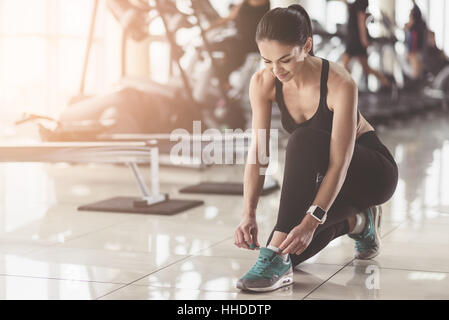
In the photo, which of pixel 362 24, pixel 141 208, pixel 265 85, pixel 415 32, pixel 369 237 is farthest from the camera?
pixel 415 32

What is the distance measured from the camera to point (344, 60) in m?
7.67

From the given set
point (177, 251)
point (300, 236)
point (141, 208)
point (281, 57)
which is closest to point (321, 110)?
point (281, 57)

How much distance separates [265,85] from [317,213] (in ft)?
1.25

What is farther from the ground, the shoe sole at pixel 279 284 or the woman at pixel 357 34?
the woman at pixel 357 34

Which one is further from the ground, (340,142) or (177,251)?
(340,142)

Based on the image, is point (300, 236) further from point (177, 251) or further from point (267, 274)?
point (177, 251)

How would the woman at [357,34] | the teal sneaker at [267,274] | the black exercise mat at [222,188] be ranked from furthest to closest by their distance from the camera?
the woman at [357,34] → the black exercise mat at [222,188] → the teal sneaker at [267,274]

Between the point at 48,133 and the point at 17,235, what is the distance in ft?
3.49

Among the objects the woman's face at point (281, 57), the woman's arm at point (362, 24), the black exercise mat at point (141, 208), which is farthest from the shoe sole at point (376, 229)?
the woman's arm at point (362, 24)

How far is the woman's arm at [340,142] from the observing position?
6.03 feet

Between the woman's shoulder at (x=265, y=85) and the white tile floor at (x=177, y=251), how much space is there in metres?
0.51

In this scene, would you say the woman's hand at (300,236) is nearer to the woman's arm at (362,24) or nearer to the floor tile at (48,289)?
the floor tile at (48,289)

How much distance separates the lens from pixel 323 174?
1.91 metres

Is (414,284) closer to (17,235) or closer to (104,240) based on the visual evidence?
(104,240)
